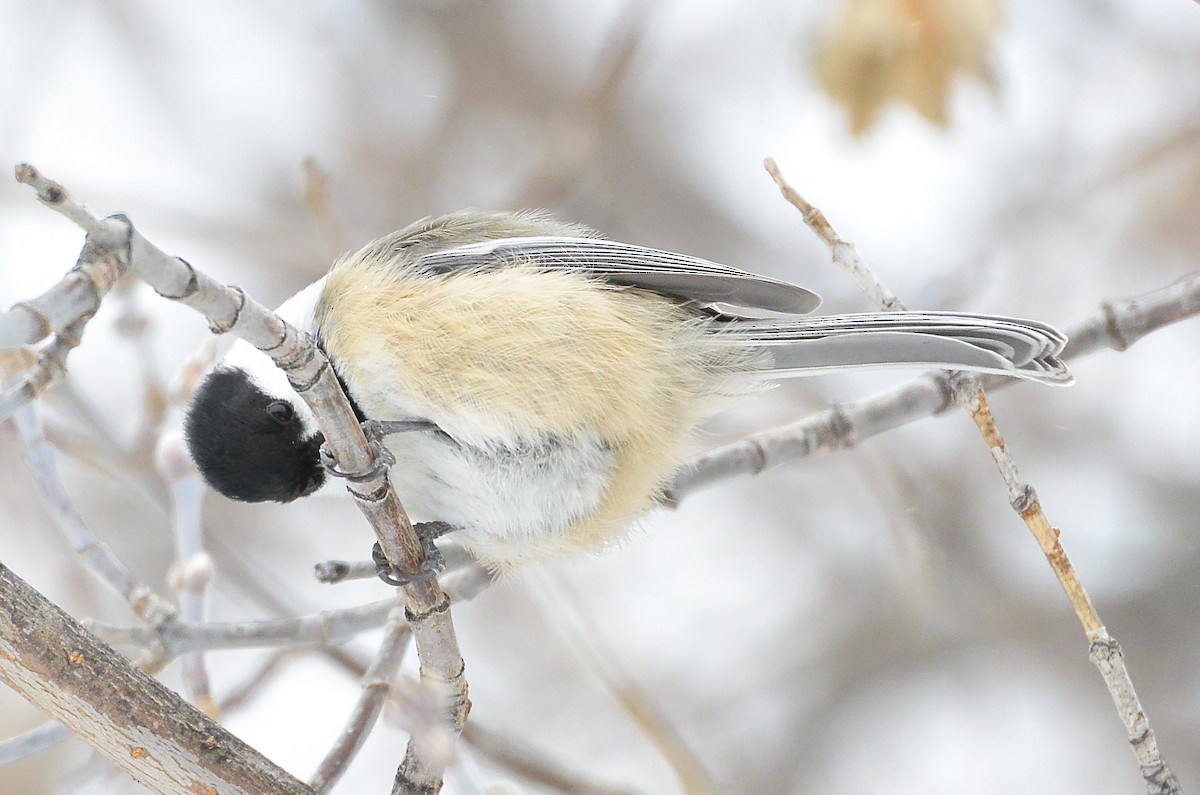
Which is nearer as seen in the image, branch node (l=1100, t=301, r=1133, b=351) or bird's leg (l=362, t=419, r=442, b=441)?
bird's leg (l=362, t=419, r=442, b=441)

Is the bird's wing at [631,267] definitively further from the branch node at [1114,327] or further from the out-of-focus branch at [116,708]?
the out-of-focus branch at [116,708]

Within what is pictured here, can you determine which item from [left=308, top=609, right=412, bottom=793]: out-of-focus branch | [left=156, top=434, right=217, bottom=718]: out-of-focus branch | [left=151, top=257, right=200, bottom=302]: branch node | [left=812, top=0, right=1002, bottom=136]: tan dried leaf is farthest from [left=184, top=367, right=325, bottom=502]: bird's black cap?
[left=812, top=0, right=1002, bottom=136]: tan dried leaf

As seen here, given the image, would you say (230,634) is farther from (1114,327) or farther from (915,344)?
(1114,327)

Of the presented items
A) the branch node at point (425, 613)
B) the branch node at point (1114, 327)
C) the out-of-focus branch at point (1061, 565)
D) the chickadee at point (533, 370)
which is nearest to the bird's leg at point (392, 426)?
the chickadee at point (533, 370)

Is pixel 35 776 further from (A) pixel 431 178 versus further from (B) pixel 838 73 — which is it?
(B) pixel 838 73

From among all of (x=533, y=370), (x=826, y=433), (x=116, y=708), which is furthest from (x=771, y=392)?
(x=116, y=708)

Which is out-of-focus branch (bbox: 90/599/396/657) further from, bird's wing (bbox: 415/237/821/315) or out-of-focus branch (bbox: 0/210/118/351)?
out-of-focus branch (bbox: 0/210/118/351)
